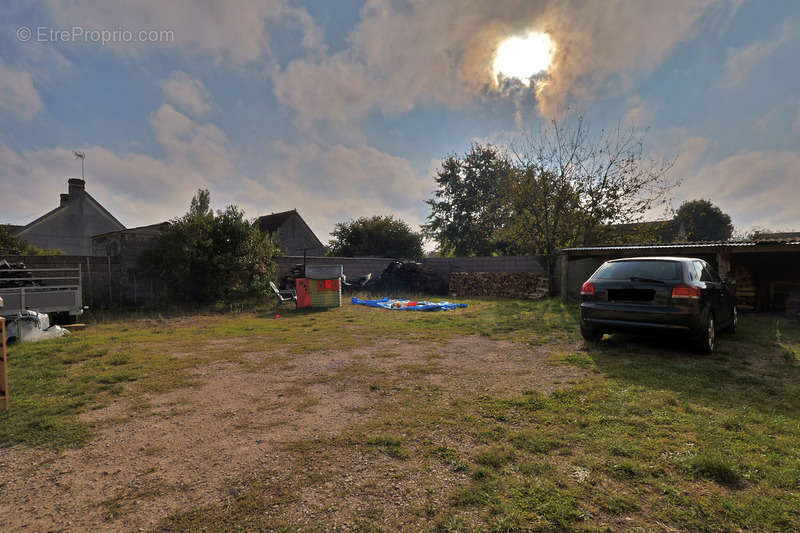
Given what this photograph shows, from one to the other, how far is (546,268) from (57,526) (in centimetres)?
1564

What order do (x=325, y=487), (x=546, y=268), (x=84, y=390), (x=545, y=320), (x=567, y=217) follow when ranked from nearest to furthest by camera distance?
(x=325, y=487) < (x=84, y=390) < (x=545, y=320) < (x=546, y=268) < (x=567, y=217)

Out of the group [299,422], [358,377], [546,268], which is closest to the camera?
[299,422]

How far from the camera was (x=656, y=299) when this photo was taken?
485cm

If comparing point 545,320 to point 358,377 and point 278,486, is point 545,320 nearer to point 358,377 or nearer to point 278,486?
point 358,377

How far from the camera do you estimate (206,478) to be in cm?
222

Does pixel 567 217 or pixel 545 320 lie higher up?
pixel 567 217

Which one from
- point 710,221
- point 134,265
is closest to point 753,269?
point 134,265

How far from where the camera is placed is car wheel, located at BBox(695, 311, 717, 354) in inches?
191

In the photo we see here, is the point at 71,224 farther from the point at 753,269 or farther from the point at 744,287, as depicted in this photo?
the point at 753,269

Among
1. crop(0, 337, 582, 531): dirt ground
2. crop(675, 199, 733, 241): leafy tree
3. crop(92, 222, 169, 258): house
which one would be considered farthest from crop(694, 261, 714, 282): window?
crop(675, 199, 733, 241): leafy tree

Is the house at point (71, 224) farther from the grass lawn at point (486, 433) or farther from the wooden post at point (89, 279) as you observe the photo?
the grass lawn at point (486, 433)

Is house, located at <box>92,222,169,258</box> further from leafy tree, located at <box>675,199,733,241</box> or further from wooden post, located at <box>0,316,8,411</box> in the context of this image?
leafy tree, located at <box>675,199,733,241</box>

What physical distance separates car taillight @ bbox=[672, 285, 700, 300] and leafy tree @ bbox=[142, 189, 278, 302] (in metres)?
12.4

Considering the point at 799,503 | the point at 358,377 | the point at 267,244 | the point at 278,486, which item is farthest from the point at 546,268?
the point at 278,486
